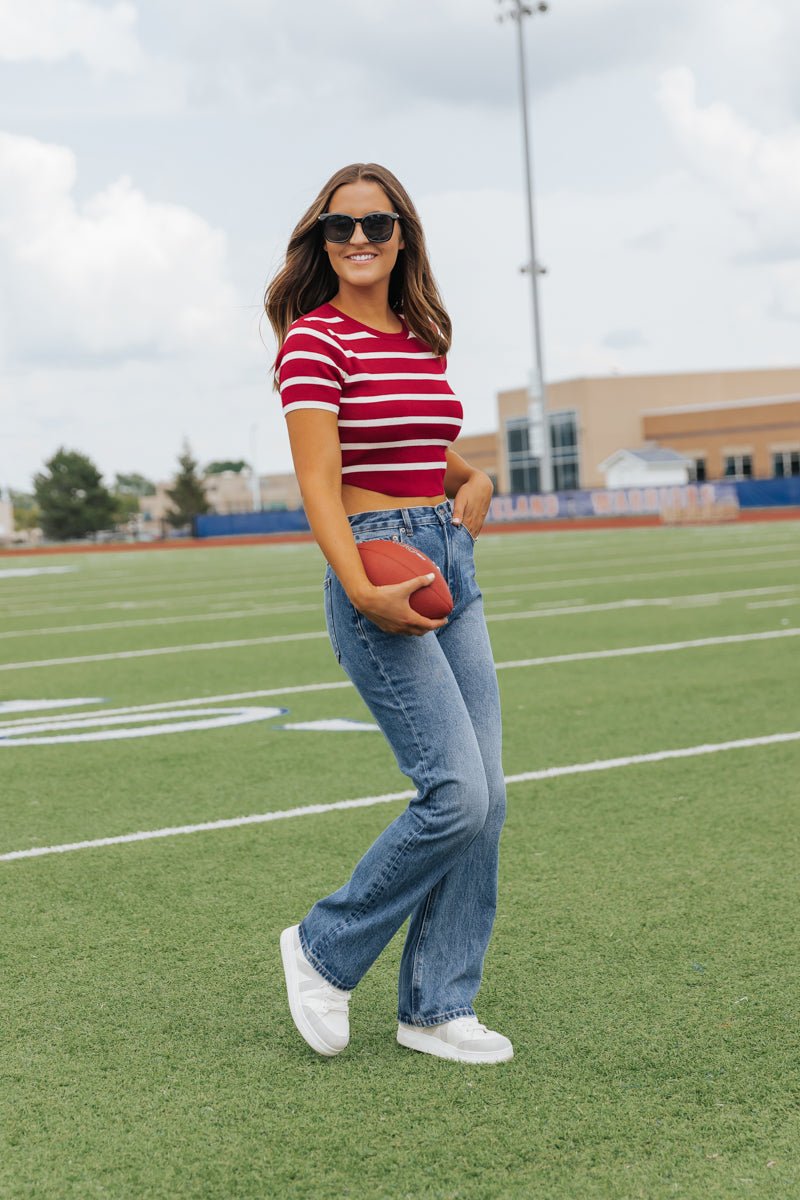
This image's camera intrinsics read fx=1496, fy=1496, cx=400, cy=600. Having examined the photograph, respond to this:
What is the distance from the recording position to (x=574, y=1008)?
3.64m

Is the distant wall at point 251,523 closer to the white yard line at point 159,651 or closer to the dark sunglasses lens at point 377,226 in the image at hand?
the white yard line at point 159,651

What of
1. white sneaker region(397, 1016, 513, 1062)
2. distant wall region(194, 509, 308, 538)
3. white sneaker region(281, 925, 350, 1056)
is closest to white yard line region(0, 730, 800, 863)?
white sneaker region(281, 925, 350, 1056)

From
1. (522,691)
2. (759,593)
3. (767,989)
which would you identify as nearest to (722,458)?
(759,593)

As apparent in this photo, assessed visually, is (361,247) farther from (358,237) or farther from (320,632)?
(320,632)

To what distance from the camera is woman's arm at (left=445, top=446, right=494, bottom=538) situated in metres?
3.54

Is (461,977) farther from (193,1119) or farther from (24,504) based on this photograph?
(24,504)

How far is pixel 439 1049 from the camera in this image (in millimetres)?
3389

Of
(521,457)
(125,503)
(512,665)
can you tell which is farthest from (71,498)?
(512,665)

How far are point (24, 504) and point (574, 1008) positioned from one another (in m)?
180

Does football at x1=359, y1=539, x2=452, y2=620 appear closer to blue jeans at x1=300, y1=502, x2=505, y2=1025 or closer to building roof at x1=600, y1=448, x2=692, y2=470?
blue jeans at x1=300, y1=502, x2=505, y2=1025

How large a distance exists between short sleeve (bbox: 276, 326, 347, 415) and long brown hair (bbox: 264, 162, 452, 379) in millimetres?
280

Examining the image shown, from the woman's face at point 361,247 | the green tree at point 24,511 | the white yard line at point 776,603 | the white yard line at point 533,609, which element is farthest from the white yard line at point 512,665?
the green tree at point 24,511

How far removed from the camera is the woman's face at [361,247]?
11.0ft

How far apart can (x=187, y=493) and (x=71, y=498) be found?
1020cm
